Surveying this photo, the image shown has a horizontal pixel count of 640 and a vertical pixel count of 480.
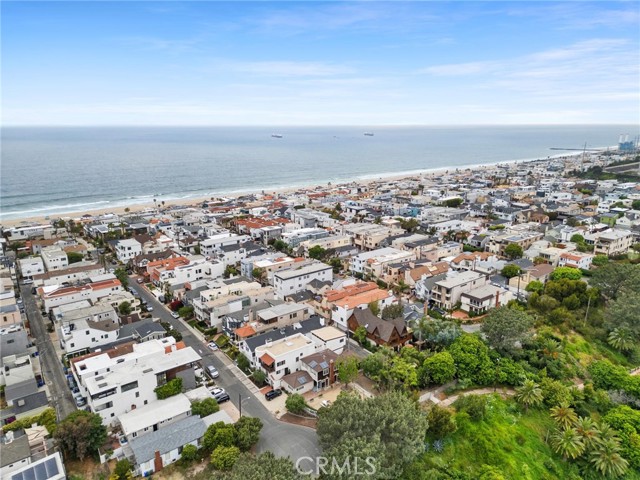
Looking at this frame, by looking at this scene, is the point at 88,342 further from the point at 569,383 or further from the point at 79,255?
the point at 569,383

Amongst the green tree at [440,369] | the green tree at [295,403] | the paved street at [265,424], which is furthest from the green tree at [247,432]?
the green tree at [440,369]

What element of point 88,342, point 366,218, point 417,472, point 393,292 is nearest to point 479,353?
point 417,472

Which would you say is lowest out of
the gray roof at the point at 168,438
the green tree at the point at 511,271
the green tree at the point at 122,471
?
the green tree at the point at 122,471

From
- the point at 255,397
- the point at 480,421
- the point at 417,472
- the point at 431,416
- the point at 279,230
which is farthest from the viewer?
the point at 279,230

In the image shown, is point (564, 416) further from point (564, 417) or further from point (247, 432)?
point (247, 432)

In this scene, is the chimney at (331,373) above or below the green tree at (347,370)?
below

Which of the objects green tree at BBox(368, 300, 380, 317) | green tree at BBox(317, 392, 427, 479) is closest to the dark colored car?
green tree at BBox(317, 392, 427, 479)

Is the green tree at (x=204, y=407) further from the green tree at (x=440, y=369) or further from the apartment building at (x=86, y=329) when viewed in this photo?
the green tree at (x=440, y=369)
